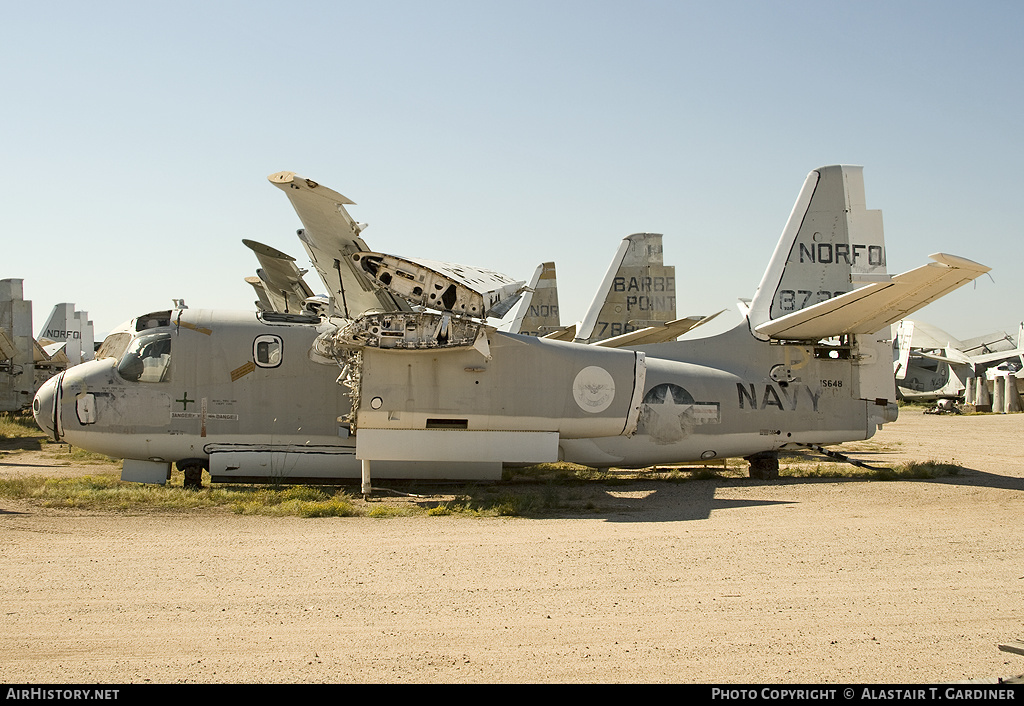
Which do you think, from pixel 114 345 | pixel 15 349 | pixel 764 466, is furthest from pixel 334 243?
pixel 15 349

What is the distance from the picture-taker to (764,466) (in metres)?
14.3

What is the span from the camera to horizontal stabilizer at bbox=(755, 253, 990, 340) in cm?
1116

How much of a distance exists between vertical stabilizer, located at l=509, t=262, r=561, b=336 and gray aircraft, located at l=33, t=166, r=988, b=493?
42.6ft

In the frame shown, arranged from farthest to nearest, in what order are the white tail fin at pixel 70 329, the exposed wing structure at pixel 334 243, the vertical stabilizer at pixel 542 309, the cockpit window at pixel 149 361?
the white tail fin at pixel 70 329
the vertical stabilizer at pixel 542 309
the cockpit window at pixel 149 361
the exposed wing structure at pixel 334 243

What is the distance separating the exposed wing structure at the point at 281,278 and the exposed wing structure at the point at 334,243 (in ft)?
4.59

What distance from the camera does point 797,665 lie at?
15.7ft

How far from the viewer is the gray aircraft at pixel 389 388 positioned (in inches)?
462

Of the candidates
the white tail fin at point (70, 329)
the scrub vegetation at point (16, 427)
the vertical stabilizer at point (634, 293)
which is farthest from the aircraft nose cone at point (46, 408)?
the white tail fin at point (70, 329)

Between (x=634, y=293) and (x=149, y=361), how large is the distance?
13831 millimetres

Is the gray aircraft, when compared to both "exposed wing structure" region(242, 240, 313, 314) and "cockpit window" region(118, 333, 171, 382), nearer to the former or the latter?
"cockpit window" region(118, 333, 171, 382)

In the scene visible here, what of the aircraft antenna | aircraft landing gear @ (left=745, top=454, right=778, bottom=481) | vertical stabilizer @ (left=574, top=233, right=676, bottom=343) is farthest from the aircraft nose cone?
vertical stabilizer @ (left=574, top=233, right=676, bottom=343)

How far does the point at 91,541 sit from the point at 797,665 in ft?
23.0

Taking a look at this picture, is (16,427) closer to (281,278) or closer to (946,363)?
(281,278)

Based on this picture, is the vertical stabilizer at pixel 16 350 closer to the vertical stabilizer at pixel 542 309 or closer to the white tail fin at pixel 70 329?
the white tail fin at pixel 70 329
